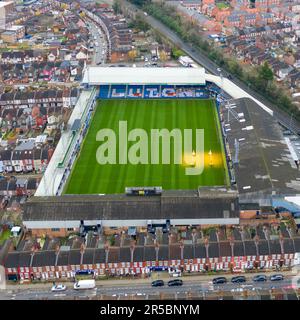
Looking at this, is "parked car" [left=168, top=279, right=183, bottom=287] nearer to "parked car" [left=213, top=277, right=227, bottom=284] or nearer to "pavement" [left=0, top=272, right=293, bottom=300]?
"pavement" [left=0, top=272, right=293, bottom=300]

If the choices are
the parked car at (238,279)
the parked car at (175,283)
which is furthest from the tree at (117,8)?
the parked car at (238,279)

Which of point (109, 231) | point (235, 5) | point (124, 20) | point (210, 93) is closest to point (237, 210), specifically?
point (109, 231)

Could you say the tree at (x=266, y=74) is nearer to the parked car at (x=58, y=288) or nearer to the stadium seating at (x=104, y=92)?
the stadium seating at (x=104, y=92)

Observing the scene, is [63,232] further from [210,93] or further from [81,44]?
[81,44]

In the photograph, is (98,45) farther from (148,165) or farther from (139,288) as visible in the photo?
(139,288)

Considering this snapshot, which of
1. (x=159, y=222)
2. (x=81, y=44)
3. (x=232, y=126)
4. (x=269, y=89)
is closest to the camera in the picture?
(x=159, y=222)
